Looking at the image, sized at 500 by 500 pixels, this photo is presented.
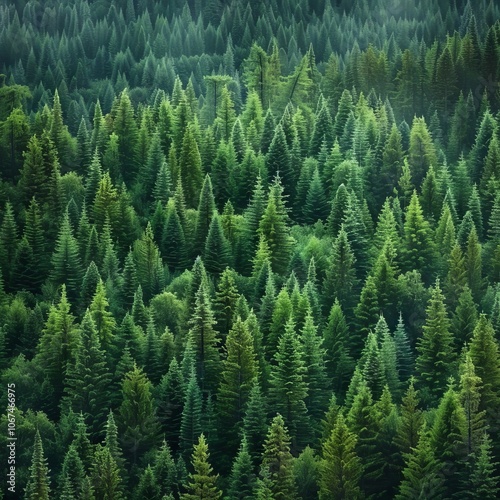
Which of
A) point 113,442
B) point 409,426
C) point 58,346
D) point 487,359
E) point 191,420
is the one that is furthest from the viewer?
point 58,346

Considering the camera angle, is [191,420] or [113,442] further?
[191,420]

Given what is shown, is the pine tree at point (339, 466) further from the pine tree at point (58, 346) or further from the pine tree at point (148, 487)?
the pine tree at point (58, 346)

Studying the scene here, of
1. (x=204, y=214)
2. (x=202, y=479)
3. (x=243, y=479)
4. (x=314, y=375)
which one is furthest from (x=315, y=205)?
(x=202, y=479)

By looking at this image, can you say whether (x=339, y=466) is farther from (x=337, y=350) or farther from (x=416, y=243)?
(x=416, y=243)

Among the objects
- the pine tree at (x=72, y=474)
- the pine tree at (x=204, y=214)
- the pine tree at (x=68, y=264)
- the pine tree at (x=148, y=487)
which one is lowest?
the pine tree at (x=148, y=487)

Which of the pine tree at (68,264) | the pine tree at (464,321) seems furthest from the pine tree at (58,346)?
the pine tree at (464,321)

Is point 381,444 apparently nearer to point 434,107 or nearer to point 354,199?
point 354,199
